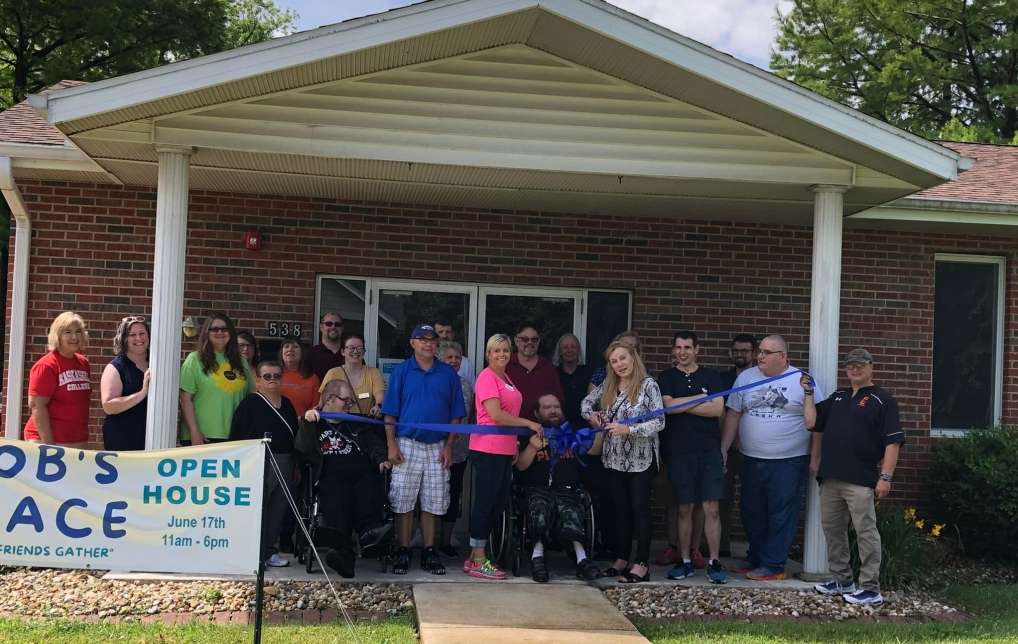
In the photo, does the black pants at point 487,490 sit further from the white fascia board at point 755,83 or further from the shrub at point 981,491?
the shrub at point 981,491

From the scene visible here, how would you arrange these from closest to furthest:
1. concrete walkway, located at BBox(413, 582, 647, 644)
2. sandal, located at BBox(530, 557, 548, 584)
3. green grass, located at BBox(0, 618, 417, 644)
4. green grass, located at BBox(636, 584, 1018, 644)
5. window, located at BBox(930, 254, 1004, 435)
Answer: green grass, located at BBox(0, 618, 417, 644)
concrete walkway, located at BBox(413, 582, 647, 644)
green grass, located at BBox(636, 584, 1018, 644)
sandal, located at BBox(530, 557, 548, 584)
window, located at BBox(930, 254, 1004, 435)

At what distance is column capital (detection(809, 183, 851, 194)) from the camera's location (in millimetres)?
7012

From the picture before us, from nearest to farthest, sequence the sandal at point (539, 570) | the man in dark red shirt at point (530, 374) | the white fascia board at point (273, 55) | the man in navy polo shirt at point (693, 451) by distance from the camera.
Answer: the white fascia board at point (273, 55) → the sandal at point (539, 570) → the man in navy polo shirt at point (693, 451) → the man in dark red shirt at point (530, 374)

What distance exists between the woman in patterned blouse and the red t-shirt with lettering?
3502 millimetres

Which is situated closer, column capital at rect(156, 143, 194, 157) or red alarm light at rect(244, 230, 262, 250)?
column capital at rect(156, 143, 194, 157)

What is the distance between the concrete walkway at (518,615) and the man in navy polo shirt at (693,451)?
95 cm

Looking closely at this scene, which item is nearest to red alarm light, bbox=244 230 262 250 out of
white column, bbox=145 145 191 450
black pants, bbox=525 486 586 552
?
white column, bbox=145 145 191 450

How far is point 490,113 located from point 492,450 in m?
2.28

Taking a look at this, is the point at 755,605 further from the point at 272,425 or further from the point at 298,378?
the point at 298,378

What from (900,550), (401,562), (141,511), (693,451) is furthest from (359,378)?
(900,550)

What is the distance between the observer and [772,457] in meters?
6.93

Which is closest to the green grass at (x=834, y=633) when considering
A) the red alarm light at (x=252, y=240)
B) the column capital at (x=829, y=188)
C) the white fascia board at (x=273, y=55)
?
the column capital at (x=829, y=188)

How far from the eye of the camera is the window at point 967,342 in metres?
9.30

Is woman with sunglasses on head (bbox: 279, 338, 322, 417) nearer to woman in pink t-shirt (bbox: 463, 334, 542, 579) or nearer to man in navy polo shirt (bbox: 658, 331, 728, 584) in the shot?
woman in pink t-shirt (bbox: 463, 334, 542, 579)
